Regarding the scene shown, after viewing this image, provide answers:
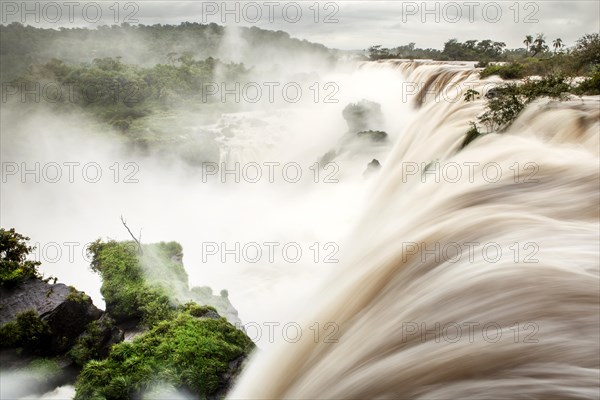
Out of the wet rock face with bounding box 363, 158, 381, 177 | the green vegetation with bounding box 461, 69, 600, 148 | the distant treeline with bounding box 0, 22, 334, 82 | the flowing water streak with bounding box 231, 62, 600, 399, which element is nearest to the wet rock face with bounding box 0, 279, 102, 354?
the flowing water streak with bounding box 231, 62, 600, 399

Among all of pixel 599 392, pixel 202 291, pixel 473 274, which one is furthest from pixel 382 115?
pixel 599 392

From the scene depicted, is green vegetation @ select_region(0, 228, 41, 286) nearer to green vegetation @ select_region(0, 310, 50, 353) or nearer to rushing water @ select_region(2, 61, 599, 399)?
green vegetation @ select_region(0, 310, 50, 353)

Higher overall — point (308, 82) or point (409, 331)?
point (308, 82)

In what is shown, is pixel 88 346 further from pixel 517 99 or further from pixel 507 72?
pixel 507 72

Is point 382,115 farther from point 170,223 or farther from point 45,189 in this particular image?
point 45,189

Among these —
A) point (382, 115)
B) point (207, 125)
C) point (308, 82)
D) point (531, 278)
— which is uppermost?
point (308, 82)

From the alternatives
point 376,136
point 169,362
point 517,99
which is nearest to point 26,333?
point 169,362

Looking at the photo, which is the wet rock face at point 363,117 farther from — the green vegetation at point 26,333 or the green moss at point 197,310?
the green vegetation at point 26,333
